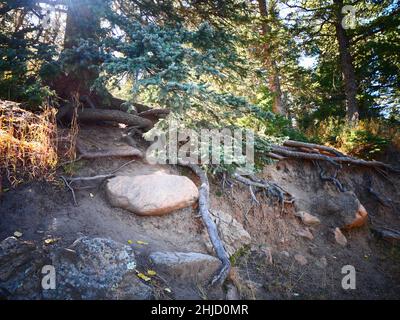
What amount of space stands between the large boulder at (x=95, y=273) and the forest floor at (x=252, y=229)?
31 cm

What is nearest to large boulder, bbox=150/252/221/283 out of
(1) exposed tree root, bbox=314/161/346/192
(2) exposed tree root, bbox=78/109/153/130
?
(2) exposed tree root, bbox=78/109/153/130

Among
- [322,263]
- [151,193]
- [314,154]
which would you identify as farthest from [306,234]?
[151,193]

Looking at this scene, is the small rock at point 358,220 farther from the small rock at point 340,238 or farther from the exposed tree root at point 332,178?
the exposed tree root at point 332,178

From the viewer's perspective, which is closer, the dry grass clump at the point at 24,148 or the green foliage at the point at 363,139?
the dry grass clump at the point at 24,148

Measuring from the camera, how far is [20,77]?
513 centimetres

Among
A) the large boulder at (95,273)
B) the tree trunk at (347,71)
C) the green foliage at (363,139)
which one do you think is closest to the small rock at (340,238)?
the green foliage at (363,139)

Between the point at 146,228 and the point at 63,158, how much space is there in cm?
197

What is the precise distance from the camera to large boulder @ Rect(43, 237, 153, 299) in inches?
118

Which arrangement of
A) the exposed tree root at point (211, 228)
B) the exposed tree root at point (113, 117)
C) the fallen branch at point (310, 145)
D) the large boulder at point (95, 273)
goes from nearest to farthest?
1. the large boulder at point (95, 273)
2. the exposed tree root at point (211, 228)
3. the exposed tree root at point (113, 117)
4. the fallen branch at point (310, 145)

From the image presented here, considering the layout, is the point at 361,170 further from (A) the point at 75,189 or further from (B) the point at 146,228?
(A) the point at 75,189

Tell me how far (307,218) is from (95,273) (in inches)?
192

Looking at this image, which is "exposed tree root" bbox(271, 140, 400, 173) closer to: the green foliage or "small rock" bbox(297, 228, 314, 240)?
the green foliage

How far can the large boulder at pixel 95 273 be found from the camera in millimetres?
2998

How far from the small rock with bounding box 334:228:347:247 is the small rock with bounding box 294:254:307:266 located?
1.28m
